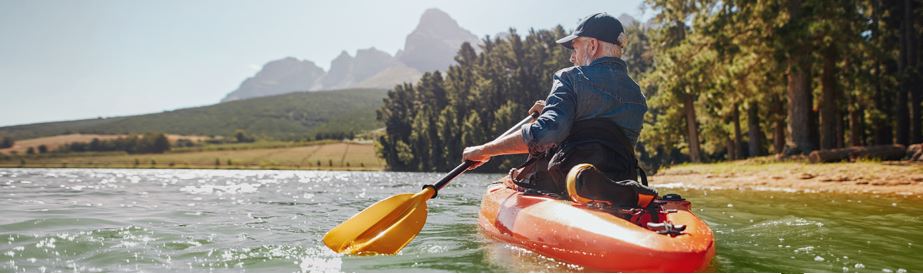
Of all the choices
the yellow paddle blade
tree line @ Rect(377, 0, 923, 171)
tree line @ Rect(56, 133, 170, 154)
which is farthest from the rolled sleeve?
tree line @ Rect(56, 133, 170, 154)

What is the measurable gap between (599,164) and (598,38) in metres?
1.10

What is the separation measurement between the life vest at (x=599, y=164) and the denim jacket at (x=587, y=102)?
106mm

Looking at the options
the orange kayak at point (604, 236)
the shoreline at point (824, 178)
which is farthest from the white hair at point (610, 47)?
the shoreline at point (824, 178)

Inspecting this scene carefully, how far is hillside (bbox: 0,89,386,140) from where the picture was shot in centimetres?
14375

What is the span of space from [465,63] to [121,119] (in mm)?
119987

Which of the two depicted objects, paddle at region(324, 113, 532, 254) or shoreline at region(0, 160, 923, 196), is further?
shoreline at region(0, 160, 923, 196)

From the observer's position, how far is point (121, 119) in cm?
15975

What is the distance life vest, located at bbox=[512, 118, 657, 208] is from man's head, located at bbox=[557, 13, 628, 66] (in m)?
0.64

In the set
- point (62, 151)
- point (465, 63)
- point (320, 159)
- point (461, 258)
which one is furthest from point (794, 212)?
point (62, 151)

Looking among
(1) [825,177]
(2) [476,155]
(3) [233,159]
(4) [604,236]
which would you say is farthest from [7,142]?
(4) [604,236]

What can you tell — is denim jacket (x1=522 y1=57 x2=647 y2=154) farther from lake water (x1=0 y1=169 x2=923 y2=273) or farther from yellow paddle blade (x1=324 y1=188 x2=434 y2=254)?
yellow paddle blade (x1=324 y1=188 x2=434 y2=254)

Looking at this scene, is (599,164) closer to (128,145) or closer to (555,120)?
(555,120)

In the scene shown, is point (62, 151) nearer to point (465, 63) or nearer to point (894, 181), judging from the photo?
point (465, 63)

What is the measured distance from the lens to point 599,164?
5.28 m
